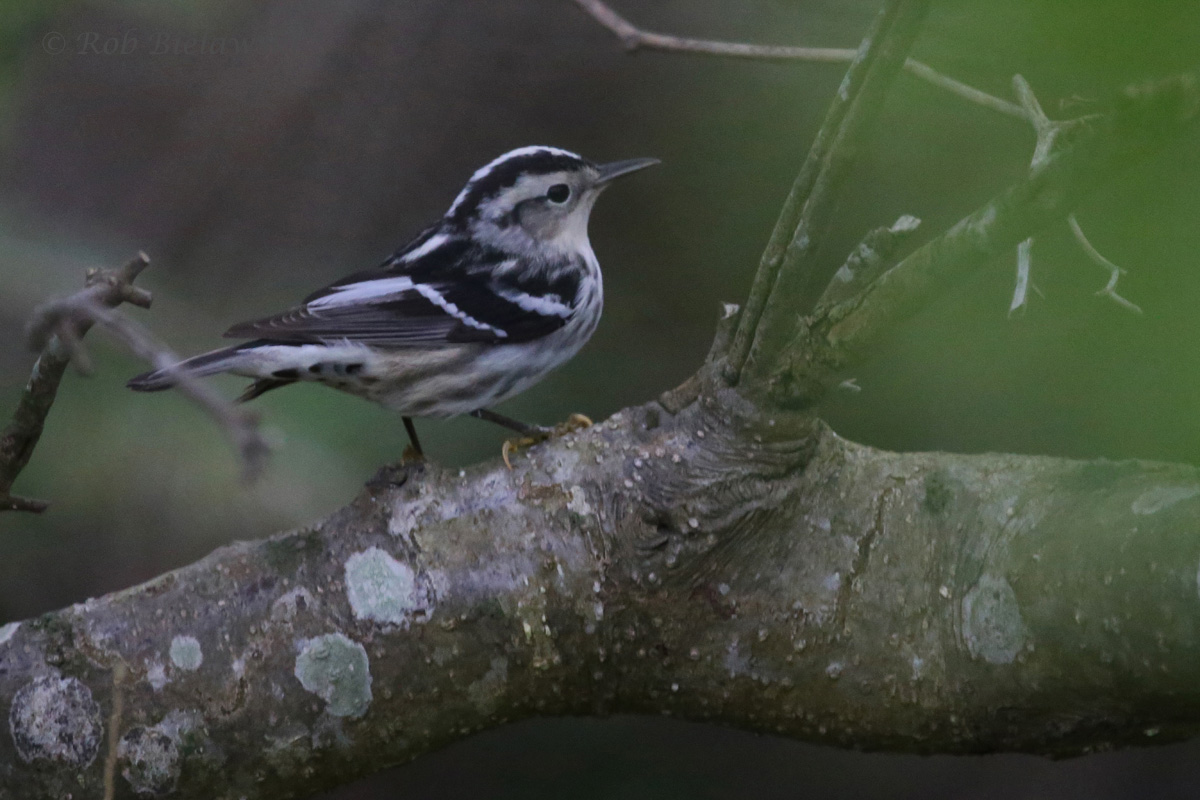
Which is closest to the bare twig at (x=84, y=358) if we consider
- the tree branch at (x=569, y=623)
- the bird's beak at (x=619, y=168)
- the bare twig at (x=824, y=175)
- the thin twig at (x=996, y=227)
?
the tree branch at (x=569, y=623)

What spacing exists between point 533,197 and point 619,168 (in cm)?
28

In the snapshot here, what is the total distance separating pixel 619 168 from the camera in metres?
3.53

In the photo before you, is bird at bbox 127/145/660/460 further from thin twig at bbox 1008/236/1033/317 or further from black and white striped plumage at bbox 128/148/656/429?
thin twig at bbox 1008/236/1033/317

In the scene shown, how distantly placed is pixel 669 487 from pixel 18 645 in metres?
1.24

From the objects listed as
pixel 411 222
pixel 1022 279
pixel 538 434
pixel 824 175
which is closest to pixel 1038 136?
pixel 1022 279

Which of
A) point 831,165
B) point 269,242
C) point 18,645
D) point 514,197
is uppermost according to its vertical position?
point 831,165

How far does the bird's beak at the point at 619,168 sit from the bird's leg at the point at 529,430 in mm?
835

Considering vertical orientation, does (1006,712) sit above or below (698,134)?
below

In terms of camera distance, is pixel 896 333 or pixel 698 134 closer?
Result: pixel 896 333

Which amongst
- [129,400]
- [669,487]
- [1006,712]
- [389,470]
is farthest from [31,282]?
[1006,712]

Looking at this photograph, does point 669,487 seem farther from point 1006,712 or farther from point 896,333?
point 1006,712

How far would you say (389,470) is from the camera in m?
2.23

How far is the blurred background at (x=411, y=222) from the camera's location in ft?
10.1

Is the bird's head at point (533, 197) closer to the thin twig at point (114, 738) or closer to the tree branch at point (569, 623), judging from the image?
the tree branch at point (569, 623)
